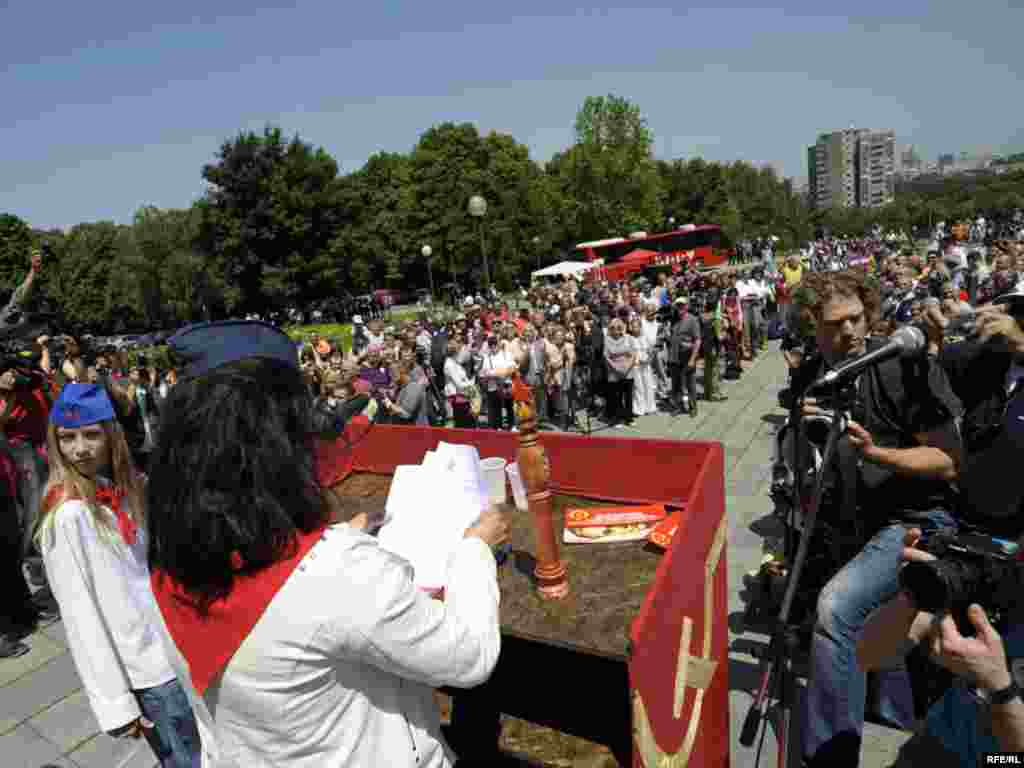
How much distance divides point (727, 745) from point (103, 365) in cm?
1195

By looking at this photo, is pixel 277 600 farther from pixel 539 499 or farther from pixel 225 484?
pixel 539 499

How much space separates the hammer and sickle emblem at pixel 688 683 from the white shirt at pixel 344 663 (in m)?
0.62

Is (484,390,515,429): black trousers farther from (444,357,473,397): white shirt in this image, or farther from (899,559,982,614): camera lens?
(899,559,982,614): camera lens

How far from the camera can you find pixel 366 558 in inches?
49.1

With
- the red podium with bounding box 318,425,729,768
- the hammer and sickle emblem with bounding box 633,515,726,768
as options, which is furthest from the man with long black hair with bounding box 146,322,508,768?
the hammer and sickle emblem with bounding box 633,515,726,768

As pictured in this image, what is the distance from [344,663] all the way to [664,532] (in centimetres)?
146

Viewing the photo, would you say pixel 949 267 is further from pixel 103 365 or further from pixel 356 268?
pixel 356 268

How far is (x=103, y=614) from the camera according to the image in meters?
2.34

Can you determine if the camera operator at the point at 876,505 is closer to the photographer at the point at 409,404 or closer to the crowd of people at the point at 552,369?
the photographer at the point at 409,404

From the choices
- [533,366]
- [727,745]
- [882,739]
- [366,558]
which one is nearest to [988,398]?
[882,739]

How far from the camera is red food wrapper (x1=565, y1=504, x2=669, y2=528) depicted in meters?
2.53

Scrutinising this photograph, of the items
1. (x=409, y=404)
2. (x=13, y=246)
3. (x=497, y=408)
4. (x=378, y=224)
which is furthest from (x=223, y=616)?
(x=13, y=246)

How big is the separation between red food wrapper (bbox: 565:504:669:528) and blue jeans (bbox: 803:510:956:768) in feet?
2.48

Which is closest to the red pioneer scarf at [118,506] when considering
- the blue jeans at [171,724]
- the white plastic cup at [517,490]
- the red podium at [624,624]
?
the blue jeans at [171,724]
